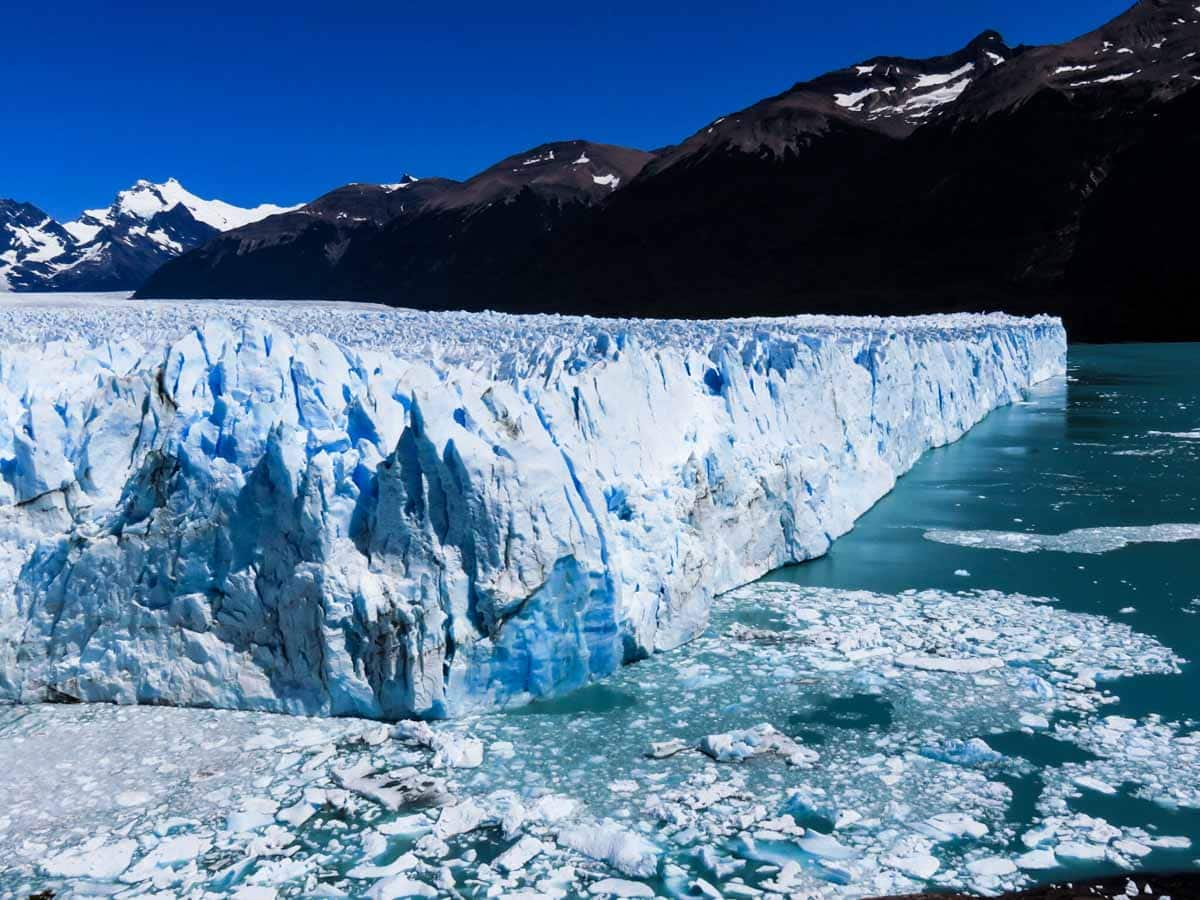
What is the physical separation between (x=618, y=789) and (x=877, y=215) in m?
50.7

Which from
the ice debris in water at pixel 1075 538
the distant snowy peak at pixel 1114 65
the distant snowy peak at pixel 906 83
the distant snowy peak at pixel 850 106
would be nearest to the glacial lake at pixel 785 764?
the ice debris in water at pixel 1075 538

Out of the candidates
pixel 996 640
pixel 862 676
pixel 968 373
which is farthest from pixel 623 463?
pixel 968 373

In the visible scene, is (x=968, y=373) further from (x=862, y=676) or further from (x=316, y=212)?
(x=316, y=212)

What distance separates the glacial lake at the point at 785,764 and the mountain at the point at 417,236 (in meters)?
57.9

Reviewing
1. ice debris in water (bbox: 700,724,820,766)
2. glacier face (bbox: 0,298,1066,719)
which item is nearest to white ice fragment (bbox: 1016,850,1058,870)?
ice debris in water (bbox: 700,724,820,766)

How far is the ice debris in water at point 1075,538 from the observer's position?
26.8 ft

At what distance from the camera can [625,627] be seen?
5.57 meters

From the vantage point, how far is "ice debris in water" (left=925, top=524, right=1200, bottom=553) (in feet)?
26.8

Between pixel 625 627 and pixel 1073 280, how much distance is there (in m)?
40.8

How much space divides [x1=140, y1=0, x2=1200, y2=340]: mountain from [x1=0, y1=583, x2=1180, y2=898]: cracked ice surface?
37.7 meters

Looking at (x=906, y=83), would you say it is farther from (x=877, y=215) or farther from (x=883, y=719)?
(x=883, y=719)

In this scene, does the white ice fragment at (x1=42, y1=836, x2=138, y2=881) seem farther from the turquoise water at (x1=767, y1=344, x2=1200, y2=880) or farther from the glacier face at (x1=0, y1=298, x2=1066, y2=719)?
the turquoise water at (x1=767, y1=344, x2=1200, y2=880)

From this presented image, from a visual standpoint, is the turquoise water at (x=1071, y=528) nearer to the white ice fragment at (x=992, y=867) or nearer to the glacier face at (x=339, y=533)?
the white ice fragment at (x=992, y=867)

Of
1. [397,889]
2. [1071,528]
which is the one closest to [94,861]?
[397,889]
